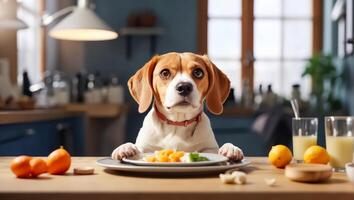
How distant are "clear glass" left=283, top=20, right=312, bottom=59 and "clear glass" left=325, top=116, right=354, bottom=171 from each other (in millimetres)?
4472

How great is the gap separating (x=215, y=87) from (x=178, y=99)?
0.47ft

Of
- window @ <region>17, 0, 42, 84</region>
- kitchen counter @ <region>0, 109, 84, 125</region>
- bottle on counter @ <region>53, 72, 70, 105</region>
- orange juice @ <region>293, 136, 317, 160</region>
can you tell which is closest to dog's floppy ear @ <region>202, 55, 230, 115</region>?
orange juice @ <region>293, 136, 317, 160</region>

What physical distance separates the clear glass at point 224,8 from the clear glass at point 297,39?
1.79ft

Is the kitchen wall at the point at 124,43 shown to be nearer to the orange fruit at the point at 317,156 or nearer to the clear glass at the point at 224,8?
the clear glass at the point at 224,8

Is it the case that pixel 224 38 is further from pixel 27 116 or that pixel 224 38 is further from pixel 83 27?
pixel 83 27

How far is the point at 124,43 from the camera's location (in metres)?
5.54

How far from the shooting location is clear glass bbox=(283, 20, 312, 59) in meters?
5.68

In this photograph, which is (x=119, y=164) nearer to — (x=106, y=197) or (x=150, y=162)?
(x=150, y=162)

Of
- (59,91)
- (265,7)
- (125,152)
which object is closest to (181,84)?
(125,152)

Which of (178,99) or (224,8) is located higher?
(224,8)

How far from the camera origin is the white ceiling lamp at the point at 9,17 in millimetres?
3027

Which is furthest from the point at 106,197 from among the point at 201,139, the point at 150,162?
the point at 201,139

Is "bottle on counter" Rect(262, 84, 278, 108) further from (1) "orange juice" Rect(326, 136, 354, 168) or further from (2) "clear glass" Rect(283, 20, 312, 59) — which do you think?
(1) "orange juice" Rect(326, 136, 354, 168)

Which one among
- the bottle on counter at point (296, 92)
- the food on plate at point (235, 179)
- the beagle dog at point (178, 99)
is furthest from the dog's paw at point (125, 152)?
the bottle on counter at point (296, 92)
